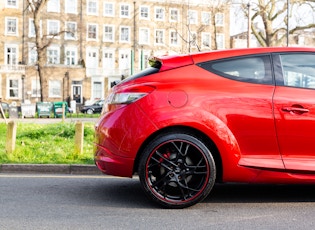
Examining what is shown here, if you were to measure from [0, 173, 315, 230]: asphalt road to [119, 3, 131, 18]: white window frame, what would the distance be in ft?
164

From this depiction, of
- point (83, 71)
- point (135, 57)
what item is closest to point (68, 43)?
point (83, 71)

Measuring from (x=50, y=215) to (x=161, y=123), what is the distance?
1.36 m

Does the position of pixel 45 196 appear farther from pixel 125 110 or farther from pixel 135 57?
pixel 135 57

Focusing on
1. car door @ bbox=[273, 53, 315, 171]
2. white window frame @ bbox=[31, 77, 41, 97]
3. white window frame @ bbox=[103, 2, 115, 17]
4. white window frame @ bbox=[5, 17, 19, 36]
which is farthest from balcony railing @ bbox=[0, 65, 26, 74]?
car door @ bbox=[273, 53, 315, 171]

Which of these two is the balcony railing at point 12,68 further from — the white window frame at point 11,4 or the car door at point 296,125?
the car door at point 296,125

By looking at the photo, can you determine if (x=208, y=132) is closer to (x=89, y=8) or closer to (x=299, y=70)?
(x=299, y=70)

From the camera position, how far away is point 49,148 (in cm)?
892

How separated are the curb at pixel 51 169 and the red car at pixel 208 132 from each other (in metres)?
2.39

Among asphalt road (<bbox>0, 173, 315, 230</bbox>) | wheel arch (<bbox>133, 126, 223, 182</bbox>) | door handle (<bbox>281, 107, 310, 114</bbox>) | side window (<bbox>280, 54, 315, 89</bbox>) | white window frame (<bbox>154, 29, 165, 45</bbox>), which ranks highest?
white window frame (<bbox>154, 29, 165, 45</bbox>)

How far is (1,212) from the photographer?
14.3ft

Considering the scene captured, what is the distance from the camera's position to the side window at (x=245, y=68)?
4.58 meters

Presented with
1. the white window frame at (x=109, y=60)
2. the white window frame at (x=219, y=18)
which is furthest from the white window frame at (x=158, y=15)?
the white window frame at (x=109, y=60)

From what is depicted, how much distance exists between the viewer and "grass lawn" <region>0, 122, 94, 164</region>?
24.8 ft

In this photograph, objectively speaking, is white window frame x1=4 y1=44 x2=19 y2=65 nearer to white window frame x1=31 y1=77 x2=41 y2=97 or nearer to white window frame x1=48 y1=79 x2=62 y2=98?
white window frame x1=31 y1=77 x2=41 y2=97
